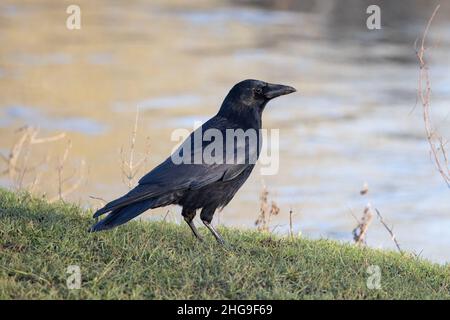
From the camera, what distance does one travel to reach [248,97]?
653 cm

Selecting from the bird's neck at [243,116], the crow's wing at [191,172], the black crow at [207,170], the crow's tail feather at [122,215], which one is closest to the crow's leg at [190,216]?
the black crow at [207,170]

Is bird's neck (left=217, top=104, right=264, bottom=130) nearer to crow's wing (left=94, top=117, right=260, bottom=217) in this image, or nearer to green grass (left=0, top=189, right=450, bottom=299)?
crow's wing (left=94, top=117, right=260, bottom=217)

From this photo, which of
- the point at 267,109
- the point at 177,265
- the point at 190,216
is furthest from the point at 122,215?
the point at 267,109

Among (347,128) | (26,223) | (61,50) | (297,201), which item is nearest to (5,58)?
(61,50)

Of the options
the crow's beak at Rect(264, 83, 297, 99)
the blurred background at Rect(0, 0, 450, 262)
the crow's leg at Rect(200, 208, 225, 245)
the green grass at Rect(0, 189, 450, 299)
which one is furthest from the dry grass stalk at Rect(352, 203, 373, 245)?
the crow's leg at Rect(200, 208, 225, 245)

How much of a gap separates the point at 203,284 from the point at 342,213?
227 inches

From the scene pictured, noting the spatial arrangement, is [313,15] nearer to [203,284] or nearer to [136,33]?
[136,33]

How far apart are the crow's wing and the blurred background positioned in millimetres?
1526

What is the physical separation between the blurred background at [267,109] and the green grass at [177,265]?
1330mm

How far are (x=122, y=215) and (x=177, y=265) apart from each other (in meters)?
0.50

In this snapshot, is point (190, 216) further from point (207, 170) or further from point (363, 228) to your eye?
point (363, 228)

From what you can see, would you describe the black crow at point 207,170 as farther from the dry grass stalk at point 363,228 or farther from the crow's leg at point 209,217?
the dry grass stalk at point 363,228

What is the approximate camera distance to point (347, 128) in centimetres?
1423
